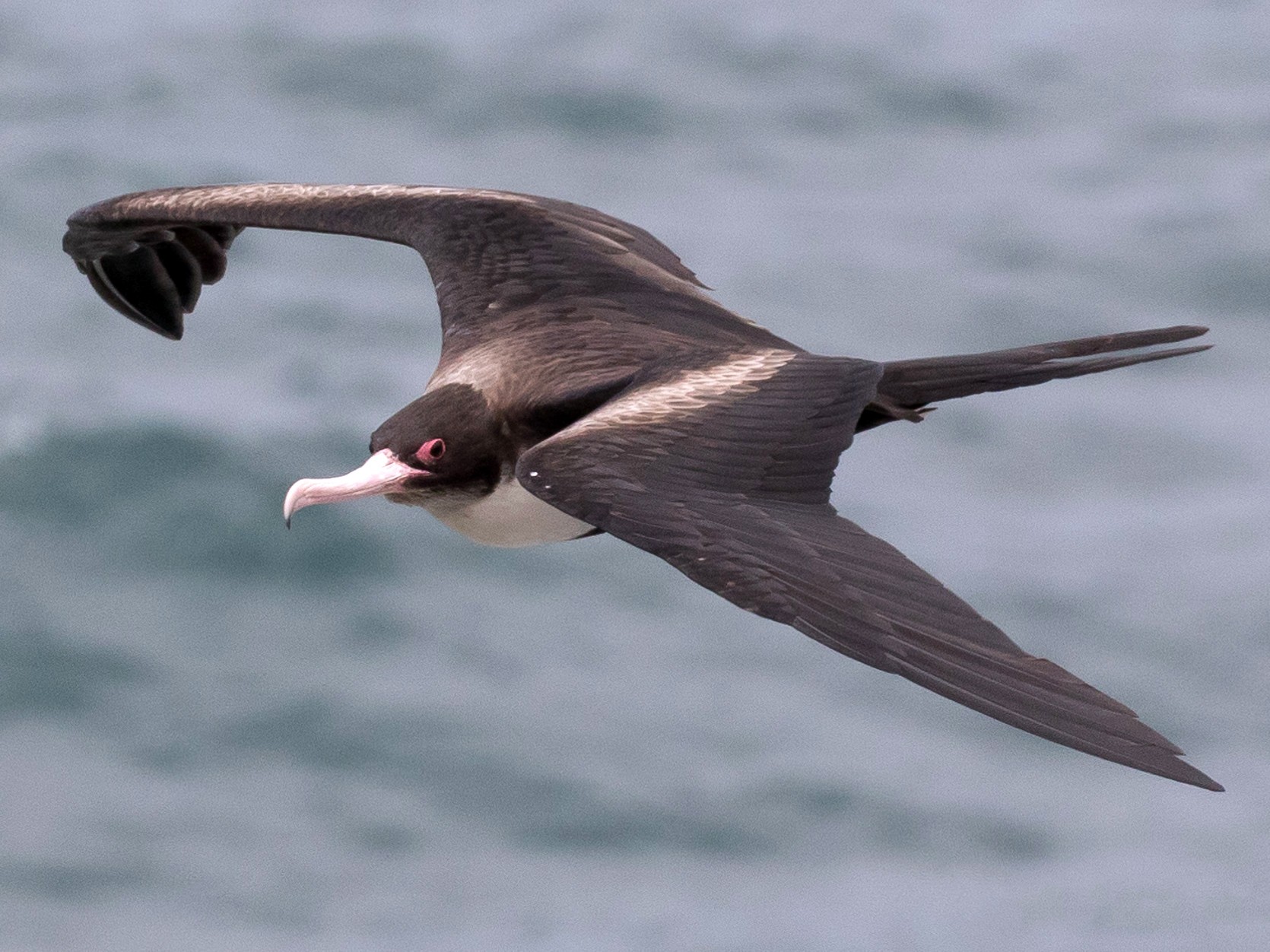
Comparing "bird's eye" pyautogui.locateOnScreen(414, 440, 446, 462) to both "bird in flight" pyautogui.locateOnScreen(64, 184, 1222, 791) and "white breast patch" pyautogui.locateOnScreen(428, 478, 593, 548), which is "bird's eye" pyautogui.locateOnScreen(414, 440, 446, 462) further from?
"white breast patch" pyautogui.locateOnScreen(428, 478, 593, 548)

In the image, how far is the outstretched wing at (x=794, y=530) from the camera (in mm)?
5277

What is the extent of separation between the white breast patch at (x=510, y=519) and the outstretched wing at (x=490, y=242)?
2.10 feet

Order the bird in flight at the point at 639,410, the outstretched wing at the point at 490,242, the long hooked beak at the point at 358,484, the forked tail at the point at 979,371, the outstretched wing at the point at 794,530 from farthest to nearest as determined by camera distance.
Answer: the outstretched wing at the point at 490,242 → the forked tail at the point at 979,371 → the long hooked beak at the point at 358,484 → the bird in flight at the point at 639,410 → the outstretched wing at the point at 794,530

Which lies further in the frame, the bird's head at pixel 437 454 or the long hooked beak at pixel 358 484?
the bird's head at pixel 437 454

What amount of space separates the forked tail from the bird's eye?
110 cm

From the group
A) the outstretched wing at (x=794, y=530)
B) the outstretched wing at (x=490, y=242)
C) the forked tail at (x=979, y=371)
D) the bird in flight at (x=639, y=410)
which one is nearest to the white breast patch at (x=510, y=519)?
the bird in flight at (x=639, y=410)

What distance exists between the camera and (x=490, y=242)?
8.04 metres

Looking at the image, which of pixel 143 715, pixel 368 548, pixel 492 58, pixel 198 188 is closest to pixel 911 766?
pixel 368 548

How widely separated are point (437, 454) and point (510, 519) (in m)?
0.30

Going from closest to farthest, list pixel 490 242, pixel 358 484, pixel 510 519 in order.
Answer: pixel 358 484
pixel 510 519
pixel 490 242

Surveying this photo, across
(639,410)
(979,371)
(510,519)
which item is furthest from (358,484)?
(979,371)

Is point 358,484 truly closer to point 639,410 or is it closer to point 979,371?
point 639,410

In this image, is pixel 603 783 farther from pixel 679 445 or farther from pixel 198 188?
pixel 679 445

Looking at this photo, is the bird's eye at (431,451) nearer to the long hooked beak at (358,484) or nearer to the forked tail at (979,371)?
the long hooked beak at (358,484)
